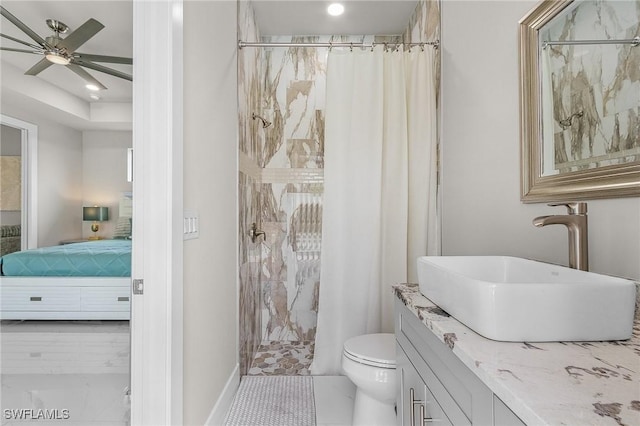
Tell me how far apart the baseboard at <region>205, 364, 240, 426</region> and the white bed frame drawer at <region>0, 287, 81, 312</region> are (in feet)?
4.94

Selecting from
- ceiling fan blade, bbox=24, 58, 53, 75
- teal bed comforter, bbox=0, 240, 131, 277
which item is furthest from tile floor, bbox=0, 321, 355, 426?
ceiling fan blade, bbox=24, 58, 53, 75

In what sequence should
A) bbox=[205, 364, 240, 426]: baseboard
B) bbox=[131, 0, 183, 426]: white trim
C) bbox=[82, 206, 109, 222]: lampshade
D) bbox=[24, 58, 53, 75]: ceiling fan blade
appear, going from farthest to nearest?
bbox=[82, 206, 109, 222]: lampshade, bbox=[24, 58, 53, 75]: ceiling fan blade, bbox=[205, 364, 240, 426]: baseboard, bbox=[131, 0, 183, 426]: white trim

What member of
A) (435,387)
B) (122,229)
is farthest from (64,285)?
(435,387)

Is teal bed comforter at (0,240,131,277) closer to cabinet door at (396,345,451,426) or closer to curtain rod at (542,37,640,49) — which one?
cabinet door at (396,345,451,426)

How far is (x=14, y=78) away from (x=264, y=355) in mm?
3072

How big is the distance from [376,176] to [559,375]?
1.62m

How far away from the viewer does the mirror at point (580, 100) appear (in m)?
0.92

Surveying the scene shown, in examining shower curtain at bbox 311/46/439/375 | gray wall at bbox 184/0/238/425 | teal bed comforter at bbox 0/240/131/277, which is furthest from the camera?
teal bed comforter at bbox 0/240/131/277

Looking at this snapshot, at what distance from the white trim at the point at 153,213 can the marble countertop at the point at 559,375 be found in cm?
88

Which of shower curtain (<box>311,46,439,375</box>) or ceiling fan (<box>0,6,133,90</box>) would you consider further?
shower curtain (<box>311,46,439,375</box>)

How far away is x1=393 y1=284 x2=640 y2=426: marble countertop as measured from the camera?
16.4 inches

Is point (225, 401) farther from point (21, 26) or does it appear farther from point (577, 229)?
point (21, 26)

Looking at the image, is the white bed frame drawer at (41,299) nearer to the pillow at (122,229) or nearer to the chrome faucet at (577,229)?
the pillow at (122,229)

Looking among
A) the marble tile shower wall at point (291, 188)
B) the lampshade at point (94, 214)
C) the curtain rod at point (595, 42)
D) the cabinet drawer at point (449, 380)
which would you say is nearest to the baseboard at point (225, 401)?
the marble tile shower wall at point (291, 188)
